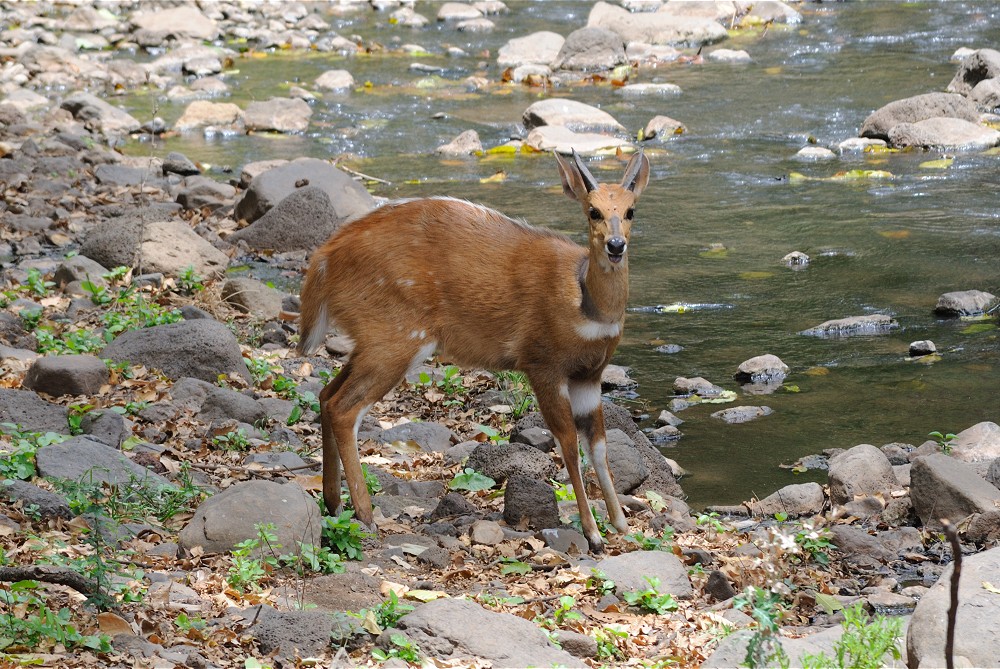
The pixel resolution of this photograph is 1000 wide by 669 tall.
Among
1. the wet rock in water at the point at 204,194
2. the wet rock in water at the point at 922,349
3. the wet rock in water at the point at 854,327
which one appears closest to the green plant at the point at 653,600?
the wet rock in water at the point at 922,349

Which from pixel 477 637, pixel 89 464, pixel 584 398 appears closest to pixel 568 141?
pixel 584 398

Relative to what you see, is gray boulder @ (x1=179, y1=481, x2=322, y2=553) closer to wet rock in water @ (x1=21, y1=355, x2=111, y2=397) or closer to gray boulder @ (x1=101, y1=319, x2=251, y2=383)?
wet rock in water @ (x1=21, y1=355, x2=111, y2=397)

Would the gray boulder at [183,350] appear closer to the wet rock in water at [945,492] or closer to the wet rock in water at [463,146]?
the wet rock in water at [945,492]

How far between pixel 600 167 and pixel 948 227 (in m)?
4.78

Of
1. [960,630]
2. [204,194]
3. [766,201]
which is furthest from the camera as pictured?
[766,201]

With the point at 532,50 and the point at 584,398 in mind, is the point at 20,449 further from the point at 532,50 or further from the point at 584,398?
the point at 532,50

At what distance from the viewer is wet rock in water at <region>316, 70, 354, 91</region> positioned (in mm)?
21172

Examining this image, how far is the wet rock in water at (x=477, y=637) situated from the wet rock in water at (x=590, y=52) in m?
18.4

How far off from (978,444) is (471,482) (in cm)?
309

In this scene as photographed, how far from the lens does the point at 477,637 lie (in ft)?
14.2

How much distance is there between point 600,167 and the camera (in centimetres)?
1561

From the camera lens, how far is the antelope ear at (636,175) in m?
5.75

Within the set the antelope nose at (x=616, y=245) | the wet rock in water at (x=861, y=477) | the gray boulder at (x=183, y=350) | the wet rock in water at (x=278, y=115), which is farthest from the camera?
the wet rock in water at (x=278, y=115)

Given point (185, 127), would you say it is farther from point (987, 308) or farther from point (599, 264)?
point (599, 264)
